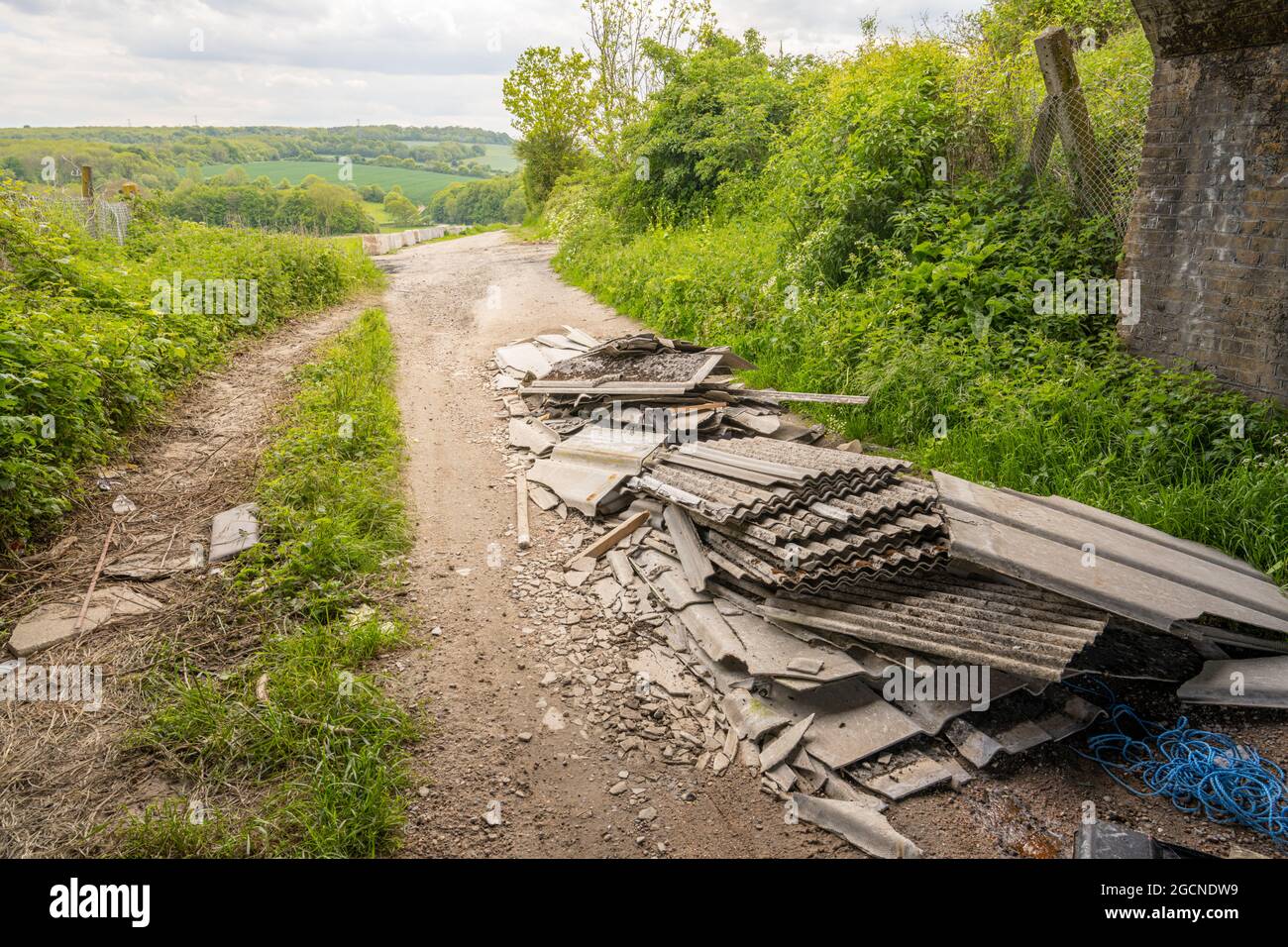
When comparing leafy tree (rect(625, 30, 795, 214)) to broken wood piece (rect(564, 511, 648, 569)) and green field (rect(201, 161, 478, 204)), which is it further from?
green field (rect(201, 161, 478, 204))

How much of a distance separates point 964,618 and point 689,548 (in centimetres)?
209

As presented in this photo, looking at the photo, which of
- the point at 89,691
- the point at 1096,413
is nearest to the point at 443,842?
the point at 89,691

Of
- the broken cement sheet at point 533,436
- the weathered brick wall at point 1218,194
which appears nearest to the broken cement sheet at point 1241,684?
the weathered brick wall at point 1218,194

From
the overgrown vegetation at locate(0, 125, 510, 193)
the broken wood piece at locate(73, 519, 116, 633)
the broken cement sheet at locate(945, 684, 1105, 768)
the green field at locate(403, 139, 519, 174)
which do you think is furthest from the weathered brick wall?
the green field at locate(403, 139, 519, 174)

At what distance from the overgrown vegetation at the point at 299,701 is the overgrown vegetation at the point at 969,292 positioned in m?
4.91

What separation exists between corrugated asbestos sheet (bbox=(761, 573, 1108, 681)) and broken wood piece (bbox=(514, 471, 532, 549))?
259cm

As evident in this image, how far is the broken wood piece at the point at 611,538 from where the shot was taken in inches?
255

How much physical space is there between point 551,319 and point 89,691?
1034 centimetres

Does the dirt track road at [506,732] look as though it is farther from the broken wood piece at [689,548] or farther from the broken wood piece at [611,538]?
the broken wood piece at [689,548]

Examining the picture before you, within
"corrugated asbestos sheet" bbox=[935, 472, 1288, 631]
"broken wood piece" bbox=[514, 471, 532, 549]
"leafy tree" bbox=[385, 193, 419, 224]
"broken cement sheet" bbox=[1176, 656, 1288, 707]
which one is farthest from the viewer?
"leafy tree" bbox=[385, 193, 419, 224]

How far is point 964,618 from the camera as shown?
15.0 ft

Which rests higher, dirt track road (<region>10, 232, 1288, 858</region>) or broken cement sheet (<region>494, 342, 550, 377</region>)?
broken cement sheet (<region>494, 342, 550, 377</region>)

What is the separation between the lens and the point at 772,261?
11.3m

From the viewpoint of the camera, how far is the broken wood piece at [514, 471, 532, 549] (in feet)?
22.3
